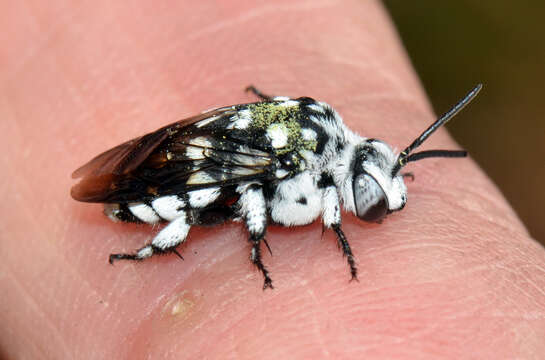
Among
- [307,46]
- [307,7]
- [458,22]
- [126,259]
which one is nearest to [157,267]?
[126,259]

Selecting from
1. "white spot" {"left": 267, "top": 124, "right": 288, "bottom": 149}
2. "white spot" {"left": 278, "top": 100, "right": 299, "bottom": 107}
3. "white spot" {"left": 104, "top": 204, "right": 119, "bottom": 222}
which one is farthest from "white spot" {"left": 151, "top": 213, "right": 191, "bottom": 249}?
"white spot" {"left": 278, "top": 100, "right": 299, "bottom": 107}

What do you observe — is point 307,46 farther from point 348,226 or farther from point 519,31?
point 519,31

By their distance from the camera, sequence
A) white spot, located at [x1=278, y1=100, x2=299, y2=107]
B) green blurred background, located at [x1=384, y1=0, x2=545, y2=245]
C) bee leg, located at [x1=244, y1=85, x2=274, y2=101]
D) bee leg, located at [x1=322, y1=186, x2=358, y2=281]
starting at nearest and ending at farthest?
bee leg, located at [x1=322, y1=186, x2=358, y2=281], white spot, located at [x1=278, y1=100, x2=299, y2=107], bee leg, located at [x1=244, y1=85, x2=274, y2=101], green blurred background, located at [x1=384, y1=0, x2=545, y2=245]

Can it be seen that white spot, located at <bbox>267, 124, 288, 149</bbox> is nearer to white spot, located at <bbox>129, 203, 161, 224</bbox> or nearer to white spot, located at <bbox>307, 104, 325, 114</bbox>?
white spot, located at <bbox>307, 104, 325, 114</bbox>

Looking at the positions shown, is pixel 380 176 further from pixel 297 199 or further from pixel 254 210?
pixel 254 210

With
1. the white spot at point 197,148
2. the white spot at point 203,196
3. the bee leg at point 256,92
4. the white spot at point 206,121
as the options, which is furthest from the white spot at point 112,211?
the bee leg at point 256,92

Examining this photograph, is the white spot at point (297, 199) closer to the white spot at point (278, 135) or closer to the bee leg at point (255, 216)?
the bee leg at point (255, 216)
